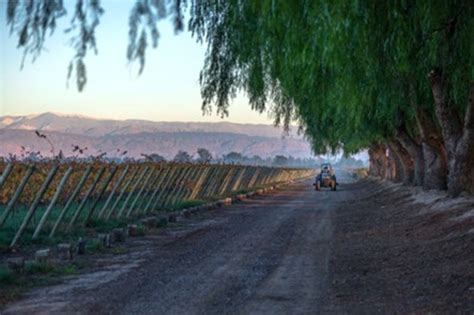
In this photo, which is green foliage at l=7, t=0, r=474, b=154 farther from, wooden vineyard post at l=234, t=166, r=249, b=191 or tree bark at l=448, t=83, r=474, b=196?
wooden vineyard post at l=234, t=166, r=249, b=191

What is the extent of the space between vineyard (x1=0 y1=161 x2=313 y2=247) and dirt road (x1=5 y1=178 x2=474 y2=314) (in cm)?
203

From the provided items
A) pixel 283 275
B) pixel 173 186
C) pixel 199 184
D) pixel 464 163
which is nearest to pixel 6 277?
pixel 283 275

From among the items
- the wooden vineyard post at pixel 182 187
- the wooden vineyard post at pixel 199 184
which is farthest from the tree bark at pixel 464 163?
the wooden vineyard post at pixel 199 184

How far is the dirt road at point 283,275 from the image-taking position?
26.9ft

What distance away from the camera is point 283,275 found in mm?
10594

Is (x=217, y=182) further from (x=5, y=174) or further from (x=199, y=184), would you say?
(x=5, y=174)

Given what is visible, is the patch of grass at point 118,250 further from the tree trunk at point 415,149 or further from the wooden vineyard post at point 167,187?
the tree trunk at point 415,149

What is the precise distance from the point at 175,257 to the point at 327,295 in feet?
15.4

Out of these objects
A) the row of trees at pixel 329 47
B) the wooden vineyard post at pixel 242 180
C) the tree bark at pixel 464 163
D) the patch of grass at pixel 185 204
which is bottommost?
the patch of grass at pixel 185 204

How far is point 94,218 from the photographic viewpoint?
18.5m

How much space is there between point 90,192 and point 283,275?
7496mm

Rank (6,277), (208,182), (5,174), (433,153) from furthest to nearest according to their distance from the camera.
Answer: (208,182), (433,153), (5,174), (6,277)

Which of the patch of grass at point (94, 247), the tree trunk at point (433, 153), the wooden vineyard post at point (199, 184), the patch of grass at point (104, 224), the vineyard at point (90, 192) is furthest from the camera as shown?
the wooden vineyard post at point (199, 184)

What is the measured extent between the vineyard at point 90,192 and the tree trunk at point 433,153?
886 cm
